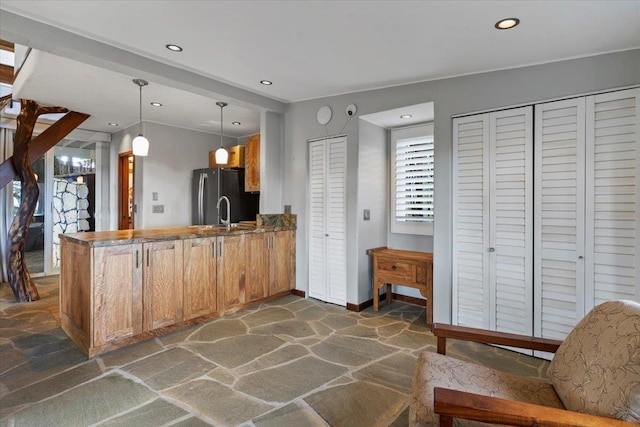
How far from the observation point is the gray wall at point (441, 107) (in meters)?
2.75

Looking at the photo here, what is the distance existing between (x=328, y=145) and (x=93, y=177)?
4.60 metres

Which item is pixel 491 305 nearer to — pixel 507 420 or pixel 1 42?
pixel 507 420

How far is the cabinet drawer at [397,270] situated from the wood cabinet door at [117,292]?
8.29ft

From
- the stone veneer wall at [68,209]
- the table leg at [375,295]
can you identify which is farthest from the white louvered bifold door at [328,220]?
the stone veneer wall at [68,209]

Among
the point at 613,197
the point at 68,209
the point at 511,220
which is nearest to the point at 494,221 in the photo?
the point at 511,220

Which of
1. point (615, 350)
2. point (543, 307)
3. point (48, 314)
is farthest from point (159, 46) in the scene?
point (543, 307)

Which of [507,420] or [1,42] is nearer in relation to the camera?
[507,420]

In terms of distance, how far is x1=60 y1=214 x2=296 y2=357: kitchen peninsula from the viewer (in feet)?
9.38

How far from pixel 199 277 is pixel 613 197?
3.72 metres

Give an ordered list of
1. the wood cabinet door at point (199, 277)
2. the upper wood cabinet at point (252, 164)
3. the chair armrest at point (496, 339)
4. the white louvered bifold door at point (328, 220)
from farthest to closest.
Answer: the upper wood cabinet at point (252, 164) → the white louvered bifold door at point (328, 220) → the wood cabinet door at point (199, 277) → the chair armrest at point (496, 339)

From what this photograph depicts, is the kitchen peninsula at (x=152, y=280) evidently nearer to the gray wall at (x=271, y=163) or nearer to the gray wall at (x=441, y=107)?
the gray wall at (x=271, y=163)

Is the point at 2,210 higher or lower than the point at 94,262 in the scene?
Result: higher

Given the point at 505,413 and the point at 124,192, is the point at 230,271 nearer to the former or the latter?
the point at 505,413

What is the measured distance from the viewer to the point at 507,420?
1.23 m
